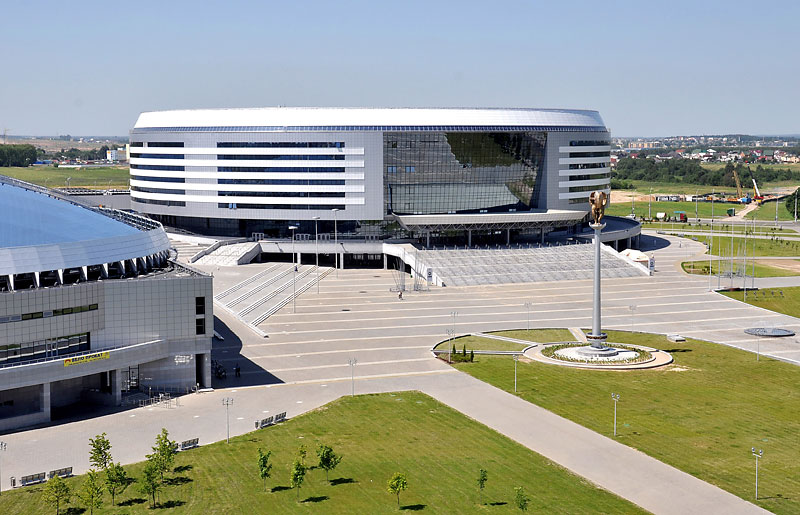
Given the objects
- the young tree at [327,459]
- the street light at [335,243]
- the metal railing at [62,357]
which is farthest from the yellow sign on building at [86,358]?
the street light at [335,243]

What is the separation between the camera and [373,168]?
150 m

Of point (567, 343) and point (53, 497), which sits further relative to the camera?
point (567, 343)

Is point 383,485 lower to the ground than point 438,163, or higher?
lower

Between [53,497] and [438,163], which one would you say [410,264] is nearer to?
[438,163]

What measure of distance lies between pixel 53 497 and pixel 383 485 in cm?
1856

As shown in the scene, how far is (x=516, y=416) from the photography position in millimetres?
69625

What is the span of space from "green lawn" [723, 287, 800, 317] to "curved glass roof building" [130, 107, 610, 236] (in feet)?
125

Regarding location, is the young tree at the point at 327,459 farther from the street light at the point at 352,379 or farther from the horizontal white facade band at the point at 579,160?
the horizontal white facade band at the point at 579,160

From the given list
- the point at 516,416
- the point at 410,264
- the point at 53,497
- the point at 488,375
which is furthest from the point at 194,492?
the point at 410,264

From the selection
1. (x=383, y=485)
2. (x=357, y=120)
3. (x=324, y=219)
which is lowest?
(x=383, y=485)

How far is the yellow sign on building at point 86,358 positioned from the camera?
232ft

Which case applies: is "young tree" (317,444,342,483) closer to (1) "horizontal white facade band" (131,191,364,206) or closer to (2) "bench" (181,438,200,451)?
(2) "bench" (181,438,200,451)

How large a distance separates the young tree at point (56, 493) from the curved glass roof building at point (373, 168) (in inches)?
3882

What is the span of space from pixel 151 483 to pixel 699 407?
4189 cm
